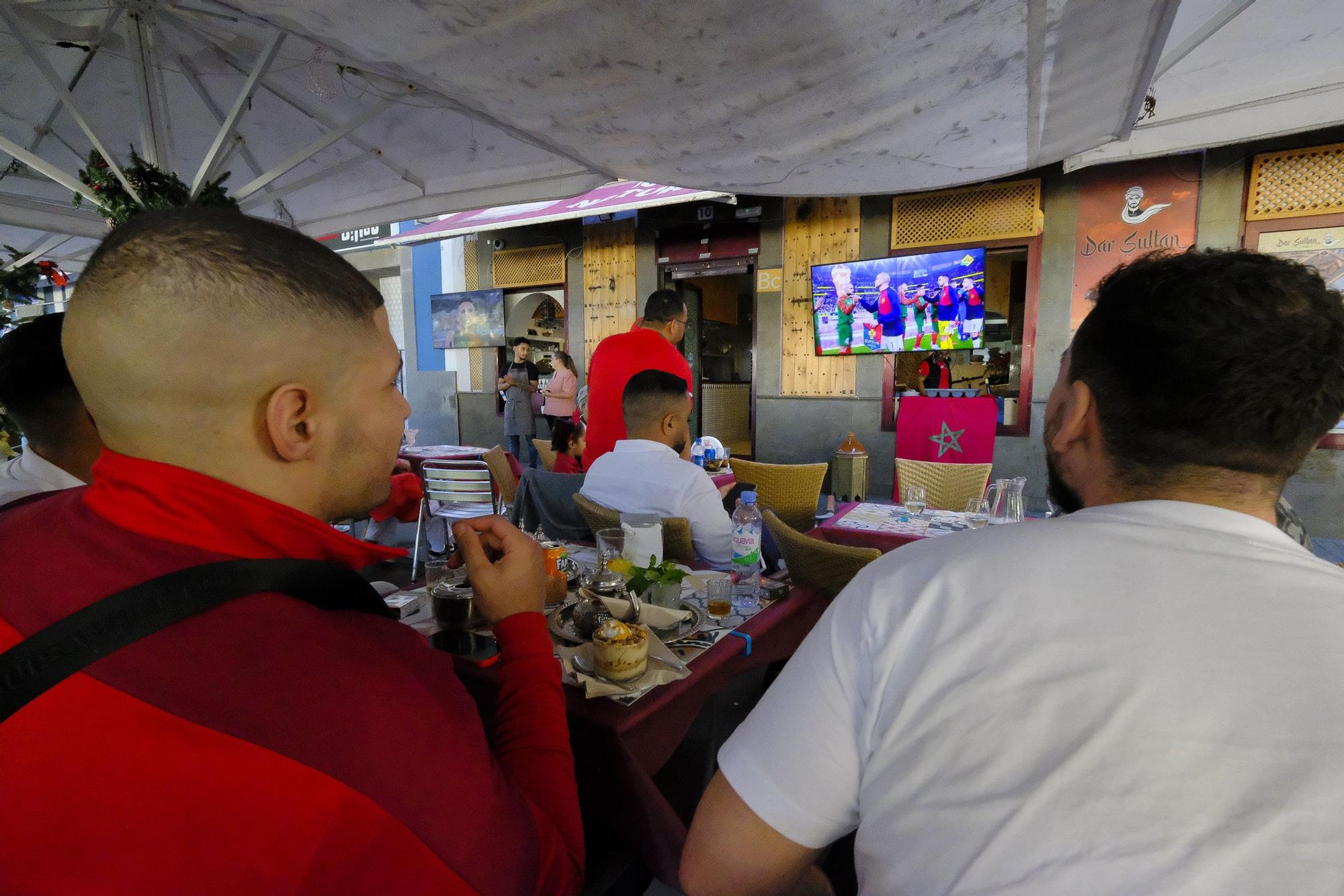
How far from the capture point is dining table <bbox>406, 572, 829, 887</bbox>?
1.24 meters

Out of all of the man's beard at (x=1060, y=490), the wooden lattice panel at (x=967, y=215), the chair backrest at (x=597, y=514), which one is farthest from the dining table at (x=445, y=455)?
the wooden lattice panel at (x=967, y=215)

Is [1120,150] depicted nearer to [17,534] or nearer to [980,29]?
[980,29]

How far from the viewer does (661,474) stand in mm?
2721

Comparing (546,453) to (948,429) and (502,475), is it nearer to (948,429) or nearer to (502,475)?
(502,475)

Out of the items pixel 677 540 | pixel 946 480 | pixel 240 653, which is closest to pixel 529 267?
pixel 946 480

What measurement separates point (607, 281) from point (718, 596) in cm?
792

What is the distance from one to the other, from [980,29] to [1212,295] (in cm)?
199

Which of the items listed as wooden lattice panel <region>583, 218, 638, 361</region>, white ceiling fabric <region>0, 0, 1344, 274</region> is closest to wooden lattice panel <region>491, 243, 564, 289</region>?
wooden lattice panel <region>583, 218, 638, 361</region>

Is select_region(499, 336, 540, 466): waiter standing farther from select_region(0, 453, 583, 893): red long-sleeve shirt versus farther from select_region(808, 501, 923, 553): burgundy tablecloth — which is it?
select_region(0, 453, 583, 893): red long-sleeve shirt

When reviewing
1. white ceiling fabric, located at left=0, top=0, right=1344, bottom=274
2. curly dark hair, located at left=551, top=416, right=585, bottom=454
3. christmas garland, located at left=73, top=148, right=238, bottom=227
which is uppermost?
white ceiling fabric, located at left=0, top=0, right=1344, bottom=274

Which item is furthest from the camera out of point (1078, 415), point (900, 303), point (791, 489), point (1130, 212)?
point (900, 303)

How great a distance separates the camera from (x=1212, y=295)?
779 millimetres

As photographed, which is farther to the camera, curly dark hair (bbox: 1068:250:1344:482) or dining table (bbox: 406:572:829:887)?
dining table (bbox: 406:572:829:887)

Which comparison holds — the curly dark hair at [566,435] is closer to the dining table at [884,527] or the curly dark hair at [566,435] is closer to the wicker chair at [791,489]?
the wicker chair at [791,489]
